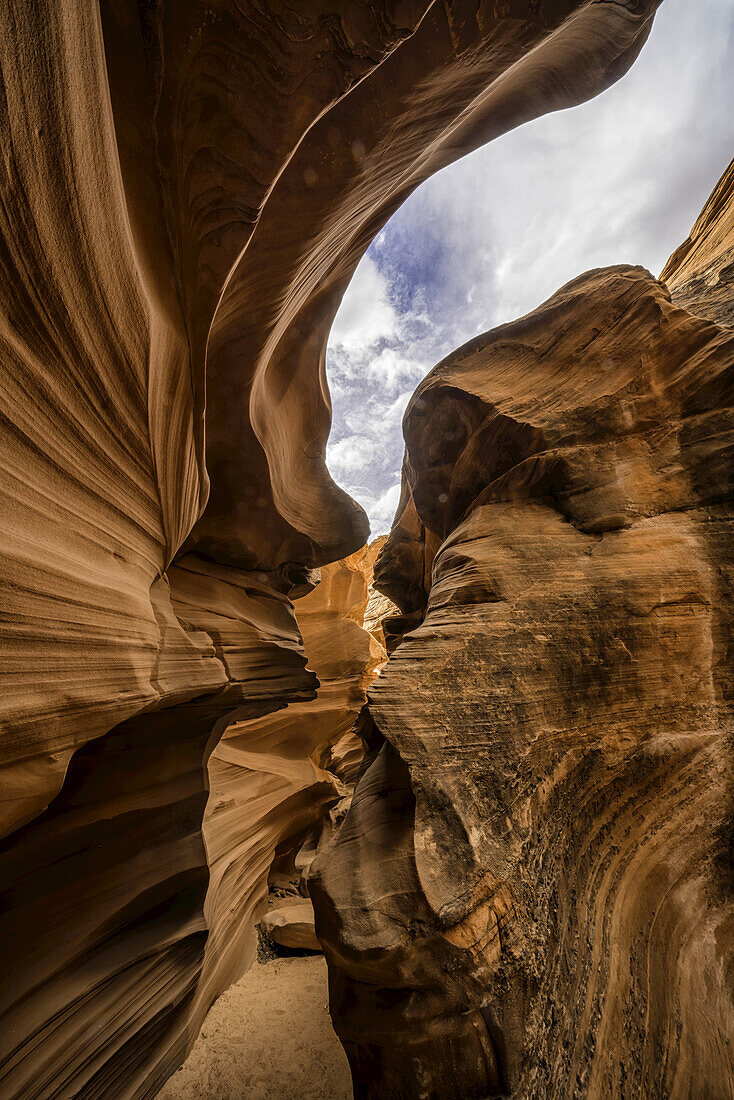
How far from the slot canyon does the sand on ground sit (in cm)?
36

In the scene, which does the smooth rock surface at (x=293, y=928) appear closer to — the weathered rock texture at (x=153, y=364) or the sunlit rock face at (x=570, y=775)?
the weathered rock texture at (x=153, y=364)

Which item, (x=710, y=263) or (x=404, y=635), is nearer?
(x=404, y=635)

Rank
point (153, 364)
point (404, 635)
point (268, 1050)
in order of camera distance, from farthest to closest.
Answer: point (268, 1050) → point (404, 635) → point (153, 364)

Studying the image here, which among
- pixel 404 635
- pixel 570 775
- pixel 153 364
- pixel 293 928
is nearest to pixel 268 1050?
pixel 293 928

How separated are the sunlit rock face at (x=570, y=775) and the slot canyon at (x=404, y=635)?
0.06ft

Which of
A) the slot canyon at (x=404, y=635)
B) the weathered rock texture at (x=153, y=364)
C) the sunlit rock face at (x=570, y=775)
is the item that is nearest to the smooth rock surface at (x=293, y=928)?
the weathered rock texture at (x=153, y=364)

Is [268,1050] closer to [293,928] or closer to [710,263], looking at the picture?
[293,928]

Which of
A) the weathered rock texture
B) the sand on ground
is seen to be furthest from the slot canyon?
the sand on ground

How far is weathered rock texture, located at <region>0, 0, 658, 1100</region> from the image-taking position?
1.39 m

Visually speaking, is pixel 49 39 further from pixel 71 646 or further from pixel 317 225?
pixel 71 646

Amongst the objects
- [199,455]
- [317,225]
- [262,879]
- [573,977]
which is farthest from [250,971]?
[317,225]

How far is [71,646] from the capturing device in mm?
1567

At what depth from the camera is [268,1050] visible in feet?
11.8

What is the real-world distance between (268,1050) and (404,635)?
4.18 metres
